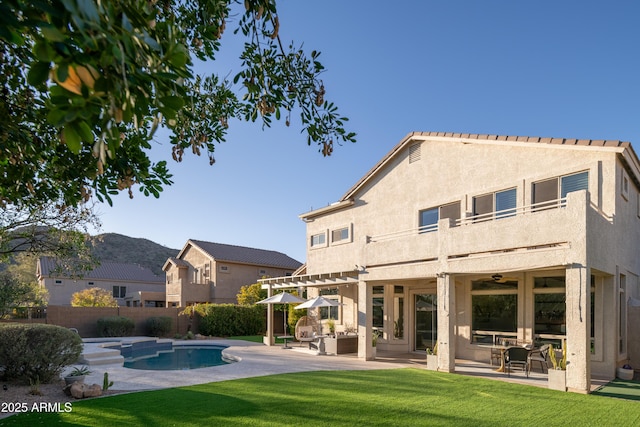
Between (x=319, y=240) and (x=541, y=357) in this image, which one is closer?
(x=541, y=357)

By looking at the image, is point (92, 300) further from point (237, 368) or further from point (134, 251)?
point (134, 251)

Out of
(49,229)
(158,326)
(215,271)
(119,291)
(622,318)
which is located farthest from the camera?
(119,291)

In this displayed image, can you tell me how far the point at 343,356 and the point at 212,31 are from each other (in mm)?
17010

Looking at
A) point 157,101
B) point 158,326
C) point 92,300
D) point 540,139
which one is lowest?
point 158,326

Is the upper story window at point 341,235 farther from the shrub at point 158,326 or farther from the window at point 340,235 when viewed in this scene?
the shrub at point 158,326

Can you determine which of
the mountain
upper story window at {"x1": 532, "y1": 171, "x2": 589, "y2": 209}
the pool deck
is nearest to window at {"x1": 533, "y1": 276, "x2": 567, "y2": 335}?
the pool deck

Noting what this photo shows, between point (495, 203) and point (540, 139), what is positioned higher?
point (540, 139)

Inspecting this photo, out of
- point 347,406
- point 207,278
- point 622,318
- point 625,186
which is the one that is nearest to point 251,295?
point 207,278

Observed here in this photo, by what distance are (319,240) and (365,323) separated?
932 centimetres

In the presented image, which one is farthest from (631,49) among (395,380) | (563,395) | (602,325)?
(395,380)

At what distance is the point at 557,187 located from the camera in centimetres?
1573

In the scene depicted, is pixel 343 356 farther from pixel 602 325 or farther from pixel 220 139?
pixel 220 139

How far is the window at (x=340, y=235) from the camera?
82.0 ft

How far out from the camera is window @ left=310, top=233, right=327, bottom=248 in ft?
87.6
